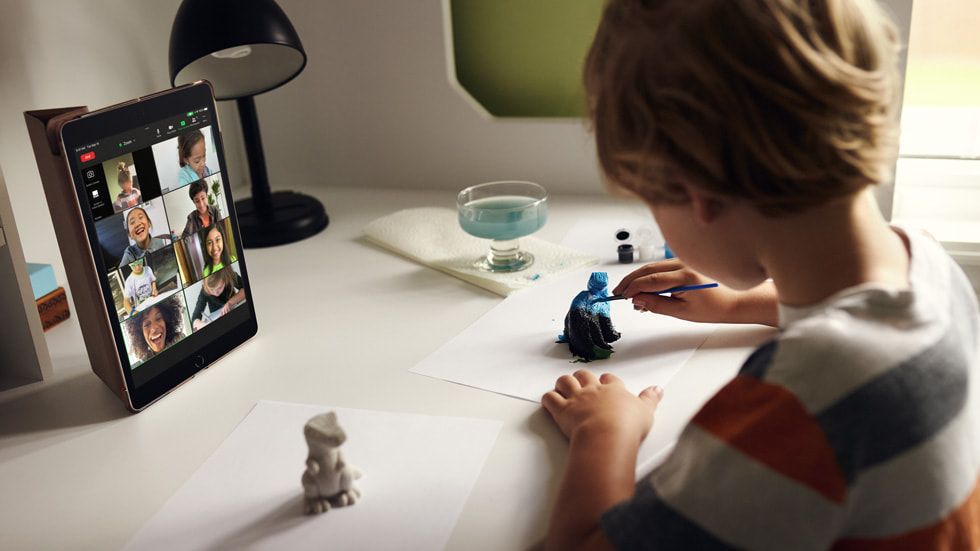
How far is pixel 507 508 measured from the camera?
69cm

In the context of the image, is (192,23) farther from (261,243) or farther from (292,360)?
(292,360)

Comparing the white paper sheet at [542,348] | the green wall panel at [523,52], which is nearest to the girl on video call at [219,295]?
the white paper sheet at [542,348]

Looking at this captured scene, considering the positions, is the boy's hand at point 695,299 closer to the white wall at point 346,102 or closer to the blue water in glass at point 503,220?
the blue water in glass at point 503,220

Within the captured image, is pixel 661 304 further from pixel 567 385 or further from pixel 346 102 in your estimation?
pixel 346 102

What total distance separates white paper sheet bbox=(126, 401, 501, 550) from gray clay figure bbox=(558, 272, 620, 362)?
5.8 inches

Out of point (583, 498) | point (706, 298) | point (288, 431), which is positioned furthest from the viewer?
point (706, 298)

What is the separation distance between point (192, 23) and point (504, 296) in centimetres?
50

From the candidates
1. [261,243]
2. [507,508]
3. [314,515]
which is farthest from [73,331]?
[507,508]

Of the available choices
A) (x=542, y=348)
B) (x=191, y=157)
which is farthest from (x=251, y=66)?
(x=542, y=348)

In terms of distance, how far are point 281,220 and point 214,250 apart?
0.32 m

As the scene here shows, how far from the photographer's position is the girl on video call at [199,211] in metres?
0.91

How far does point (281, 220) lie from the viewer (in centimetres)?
125

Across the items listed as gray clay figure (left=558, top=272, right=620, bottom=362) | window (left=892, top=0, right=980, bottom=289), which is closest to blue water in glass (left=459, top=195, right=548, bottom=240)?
gray clay figure (left=558, top=272, right=620, bottom=362)

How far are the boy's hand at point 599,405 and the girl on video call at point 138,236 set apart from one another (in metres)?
0.40
